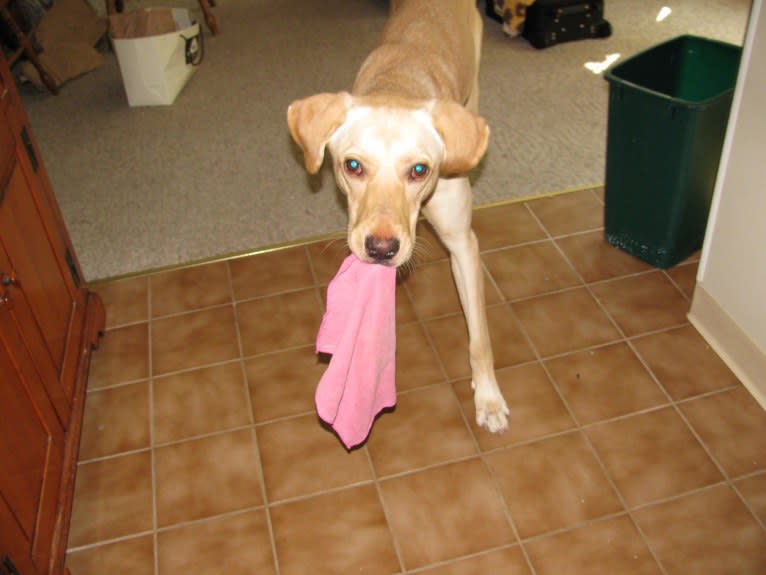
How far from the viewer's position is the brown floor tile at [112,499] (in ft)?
6.63

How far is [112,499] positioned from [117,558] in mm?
192

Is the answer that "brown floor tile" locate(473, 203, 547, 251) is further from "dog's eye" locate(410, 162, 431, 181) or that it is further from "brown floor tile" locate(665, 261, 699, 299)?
"dog's eye" locate(410, 162, 431, 181)

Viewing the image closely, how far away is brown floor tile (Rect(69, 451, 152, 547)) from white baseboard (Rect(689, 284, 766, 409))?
5.91 feet

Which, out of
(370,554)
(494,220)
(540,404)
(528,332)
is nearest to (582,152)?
(494,220)

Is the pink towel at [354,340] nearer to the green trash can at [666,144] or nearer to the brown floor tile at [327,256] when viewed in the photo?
the brown floor tile at [327,256]

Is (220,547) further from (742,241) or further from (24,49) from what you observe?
(24,49)

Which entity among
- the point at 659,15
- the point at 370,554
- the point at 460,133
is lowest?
the point at 370,554

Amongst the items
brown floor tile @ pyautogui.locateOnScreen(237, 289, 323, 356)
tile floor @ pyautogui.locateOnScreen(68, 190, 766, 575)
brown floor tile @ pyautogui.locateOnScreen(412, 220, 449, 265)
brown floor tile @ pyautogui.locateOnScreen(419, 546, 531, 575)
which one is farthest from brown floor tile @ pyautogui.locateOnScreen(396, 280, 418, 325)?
brown floor tile @ pyautogui.locateOnScreen(419, 546, 531, 575)

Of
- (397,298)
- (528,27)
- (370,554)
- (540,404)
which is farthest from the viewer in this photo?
(528,27)

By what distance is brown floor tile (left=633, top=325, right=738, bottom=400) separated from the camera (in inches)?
89.6

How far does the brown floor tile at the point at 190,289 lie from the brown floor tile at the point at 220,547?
3.03ft

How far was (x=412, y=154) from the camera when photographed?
1796 mm

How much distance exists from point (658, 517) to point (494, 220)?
139cm

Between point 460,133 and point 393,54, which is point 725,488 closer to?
point 460,133
